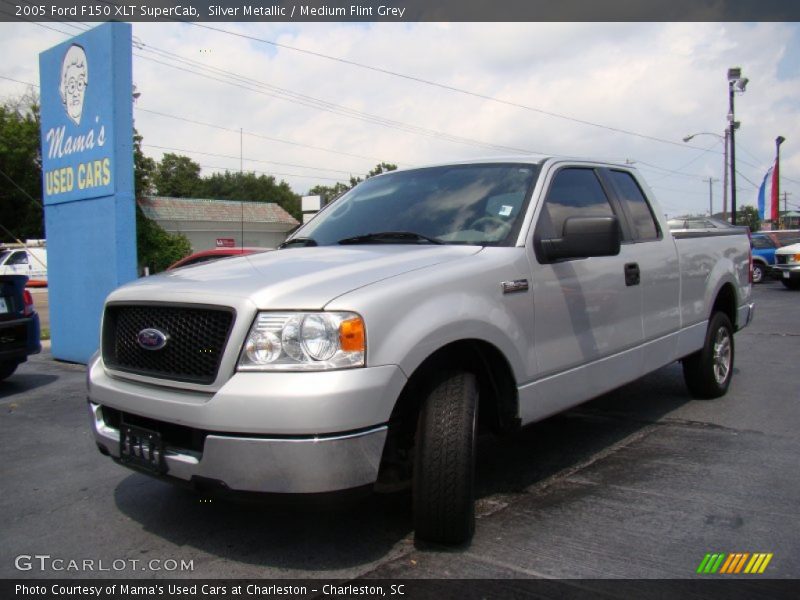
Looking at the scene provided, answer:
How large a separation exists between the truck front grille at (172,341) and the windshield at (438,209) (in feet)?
4.13

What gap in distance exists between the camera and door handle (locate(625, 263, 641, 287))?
4.42 meters

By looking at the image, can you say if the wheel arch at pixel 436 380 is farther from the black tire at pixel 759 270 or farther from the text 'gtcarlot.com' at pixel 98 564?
the black tire at pixel 759 270

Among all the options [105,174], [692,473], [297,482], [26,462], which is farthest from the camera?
[105,174]

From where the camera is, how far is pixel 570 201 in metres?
4.27

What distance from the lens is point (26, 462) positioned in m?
4.67

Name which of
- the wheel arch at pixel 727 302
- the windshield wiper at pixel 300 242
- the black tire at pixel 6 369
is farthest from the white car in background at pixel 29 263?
the wheel arch at pixel 727 302

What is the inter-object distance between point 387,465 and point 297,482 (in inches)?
21.0

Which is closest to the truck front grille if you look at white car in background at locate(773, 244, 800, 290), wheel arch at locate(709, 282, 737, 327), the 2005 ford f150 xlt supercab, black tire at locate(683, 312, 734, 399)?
the 2005 ford f150 xlt supercab

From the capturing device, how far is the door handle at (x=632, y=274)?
4.42 meters

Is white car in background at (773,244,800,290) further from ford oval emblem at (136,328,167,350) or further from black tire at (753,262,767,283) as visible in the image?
ford oval emblem at (136,328,167,350)

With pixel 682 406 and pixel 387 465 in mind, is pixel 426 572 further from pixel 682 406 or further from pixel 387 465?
pixel 682 406

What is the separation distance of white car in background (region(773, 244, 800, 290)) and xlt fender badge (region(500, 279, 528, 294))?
61.2ft

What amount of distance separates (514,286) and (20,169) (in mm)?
43886
